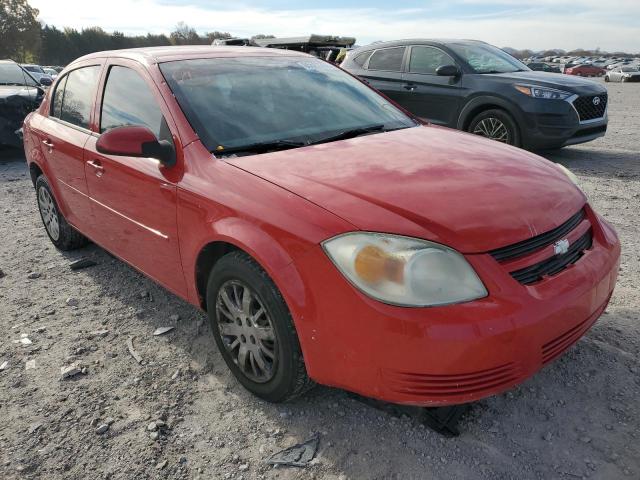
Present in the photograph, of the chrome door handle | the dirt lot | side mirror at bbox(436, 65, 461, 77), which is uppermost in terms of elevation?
side mirror at bbox(436, 65, 461, 77)

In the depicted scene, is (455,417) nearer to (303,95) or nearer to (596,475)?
(596,475)

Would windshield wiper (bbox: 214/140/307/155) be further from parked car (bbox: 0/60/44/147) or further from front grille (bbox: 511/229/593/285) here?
parked car (bbox: 0/60/44/147)

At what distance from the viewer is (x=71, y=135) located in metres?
3.56

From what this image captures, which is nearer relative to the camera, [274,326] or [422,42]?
[274,326]

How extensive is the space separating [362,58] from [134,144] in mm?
6553

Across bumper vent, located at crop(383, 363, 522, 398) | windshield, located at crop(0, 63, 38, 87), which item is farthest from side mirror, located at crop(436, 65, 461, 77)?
windshield, located at crop(0, 63, 38, 87)

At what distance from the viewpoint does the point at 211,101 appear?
2.72m

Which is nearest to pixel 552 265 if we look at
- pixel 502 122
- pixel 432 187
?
pixel 432 187

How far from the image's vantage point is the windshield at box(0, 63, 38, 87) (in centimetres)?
912

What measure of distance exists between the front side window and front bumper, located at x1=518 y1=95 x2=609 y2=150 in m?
1.39

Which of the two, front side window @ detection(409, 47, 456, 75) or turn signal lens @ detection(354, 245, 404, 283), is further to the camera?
front side window @ detection(409, 47, 456, 75)

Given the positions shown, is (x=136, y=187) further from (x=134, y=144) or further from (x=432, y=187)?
(x=432, y=187)

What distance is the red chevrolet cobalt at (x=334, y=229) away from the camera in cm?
183

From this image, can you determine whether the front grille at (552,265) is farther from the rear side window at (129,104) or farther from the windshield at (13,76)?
the windshield at (13,76)
